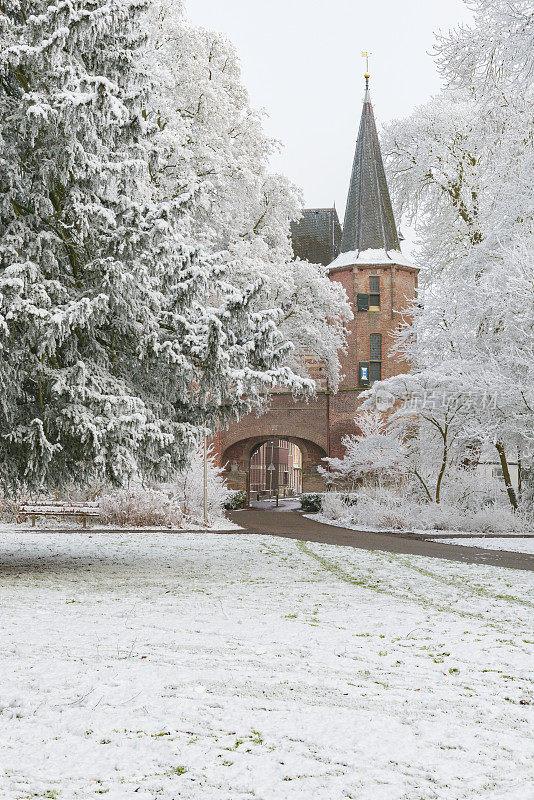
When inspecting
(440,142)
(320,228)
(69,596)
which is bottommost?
(69,596)

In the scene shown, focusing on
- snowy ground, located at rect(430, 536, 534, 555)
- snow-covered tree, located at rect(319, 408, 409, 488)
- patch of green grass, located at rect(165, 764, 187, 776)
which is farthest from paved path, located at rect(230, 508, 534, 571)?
patch of green grass, located at rect(165, 764, 187, 776)

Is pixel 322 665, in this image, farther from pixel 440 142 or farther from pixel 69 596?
pixel 440 142

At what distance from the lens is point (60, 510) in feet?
55.8

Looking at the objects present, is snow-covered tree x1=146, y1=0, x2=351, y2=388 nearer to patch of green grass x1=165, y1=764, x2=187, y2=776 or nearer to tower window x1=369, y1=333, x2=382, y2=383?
tower window x1=369, y1=333, x2=382, y2=383

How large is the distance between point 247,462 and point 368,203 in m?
15.0

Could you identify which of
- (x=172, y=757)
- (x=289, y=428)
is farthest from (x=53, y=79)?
(x=289, y=428)

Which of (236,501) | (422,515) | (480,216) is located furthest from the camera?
(236,501)

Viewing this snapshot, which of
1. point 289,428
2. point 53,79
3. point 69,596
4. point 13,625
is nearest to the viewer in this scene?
point 13,625

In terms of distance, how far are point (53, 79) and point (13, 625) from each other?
621 cm

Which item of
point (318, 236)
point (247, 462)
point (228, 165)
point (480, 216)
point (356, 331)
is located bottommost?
point (247, 462)

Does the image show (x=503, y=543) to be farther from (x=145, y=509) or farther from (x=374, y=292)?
(x=374, y=292)

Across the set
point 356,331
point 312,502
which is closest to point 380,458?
point 312,502

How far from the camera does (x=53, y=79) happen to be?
832cm

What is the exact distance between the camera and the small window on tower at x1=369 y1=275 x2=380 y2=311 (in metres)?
37.2
